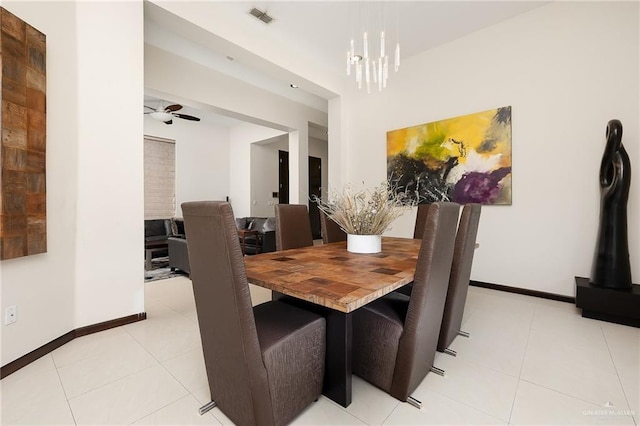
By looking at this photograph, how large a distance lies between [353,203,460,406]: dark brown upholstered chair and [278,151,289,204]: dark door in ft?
21.7

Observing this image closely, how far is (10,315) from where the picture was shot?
1.73 metres

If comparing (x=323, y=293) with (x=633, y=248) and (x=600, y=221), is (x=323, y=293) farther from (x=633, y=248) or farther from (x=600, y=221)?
(x=633, y=248)

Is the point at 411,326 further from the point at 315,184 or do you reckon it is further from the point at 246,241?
the point at 315,184

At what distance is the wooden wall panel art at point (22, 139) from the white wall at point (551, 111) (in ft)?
13.1

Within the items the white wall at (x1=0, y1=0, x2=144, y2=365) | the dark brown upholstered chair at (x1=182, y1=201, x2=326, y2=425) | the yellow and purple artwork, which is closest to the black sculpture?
the yellow and purple artwork

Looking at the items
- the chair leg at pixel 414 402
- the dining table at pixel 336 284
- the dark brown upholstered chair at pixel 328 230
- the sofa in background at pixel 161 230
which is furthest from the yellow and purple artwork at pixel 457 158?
the sofa in background at pixel 161 230

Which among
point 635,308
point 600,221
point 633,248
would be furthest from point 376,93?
point 635,308

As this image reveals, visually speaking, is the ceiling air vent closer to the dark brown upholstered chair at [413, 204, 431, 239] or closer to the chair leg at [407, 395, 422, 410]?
the dark brown upholstered chair at [413, 204, 431, 239]

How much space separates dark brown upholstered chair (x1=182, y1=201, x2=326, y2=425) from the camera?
3.47ft

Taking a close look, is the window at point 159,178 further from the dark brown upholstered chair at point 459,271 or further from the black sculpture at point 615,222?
the black sculpture at point 615,222

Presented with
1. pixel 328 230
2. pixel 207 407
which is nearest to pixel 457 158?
pixel 328 230

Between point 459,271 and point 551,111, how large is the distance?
2.42m

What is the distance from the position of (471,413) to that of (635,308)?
2.06m

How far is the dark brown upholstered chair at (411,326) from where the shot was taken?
1.34 m
